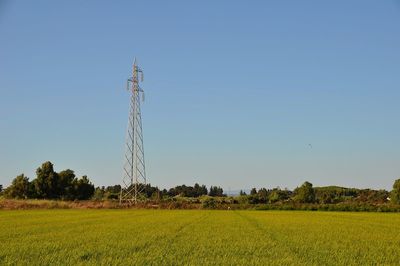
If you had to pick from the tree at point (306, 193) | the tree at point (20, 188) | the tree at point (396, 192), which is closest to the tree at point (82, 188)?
the tree at point (20, 188)

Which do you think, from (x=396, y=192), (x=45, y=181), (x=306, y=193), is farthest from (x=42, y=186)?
(x=396, y=192)

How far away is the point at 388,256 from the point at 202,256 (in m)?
6.15

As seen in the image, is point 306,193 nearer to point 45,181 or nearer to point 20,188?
point 45,181

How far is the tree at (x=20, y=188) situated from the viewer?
341 ft

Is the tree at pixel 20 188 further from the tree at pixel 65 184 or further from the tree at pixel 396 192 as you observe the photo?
the tree at pixel 396 192

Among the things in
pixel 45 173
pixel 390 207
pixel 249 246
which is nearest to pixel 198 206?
pixel 390 207

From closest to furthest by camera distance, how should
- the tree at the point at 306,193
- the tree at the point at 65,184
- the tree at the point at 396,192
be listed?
1. the tree at the point at 65,184
2. the tree at the point at 396,192
3. the tree at the point at 306,193

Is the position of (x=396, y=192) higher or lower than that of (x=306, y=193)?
lower

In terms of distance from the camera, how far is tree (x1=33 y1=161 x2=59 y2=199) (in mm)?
103938

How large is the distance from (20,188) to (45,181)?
5064 mm

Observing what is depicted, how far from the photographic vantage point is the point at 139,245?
1888 cm

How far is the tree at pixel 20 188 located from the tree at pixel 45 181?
1893 mm

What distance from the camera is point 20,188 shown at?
A: 10362cm

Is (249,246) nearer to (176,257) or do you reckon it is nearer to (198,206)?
(176,257)
